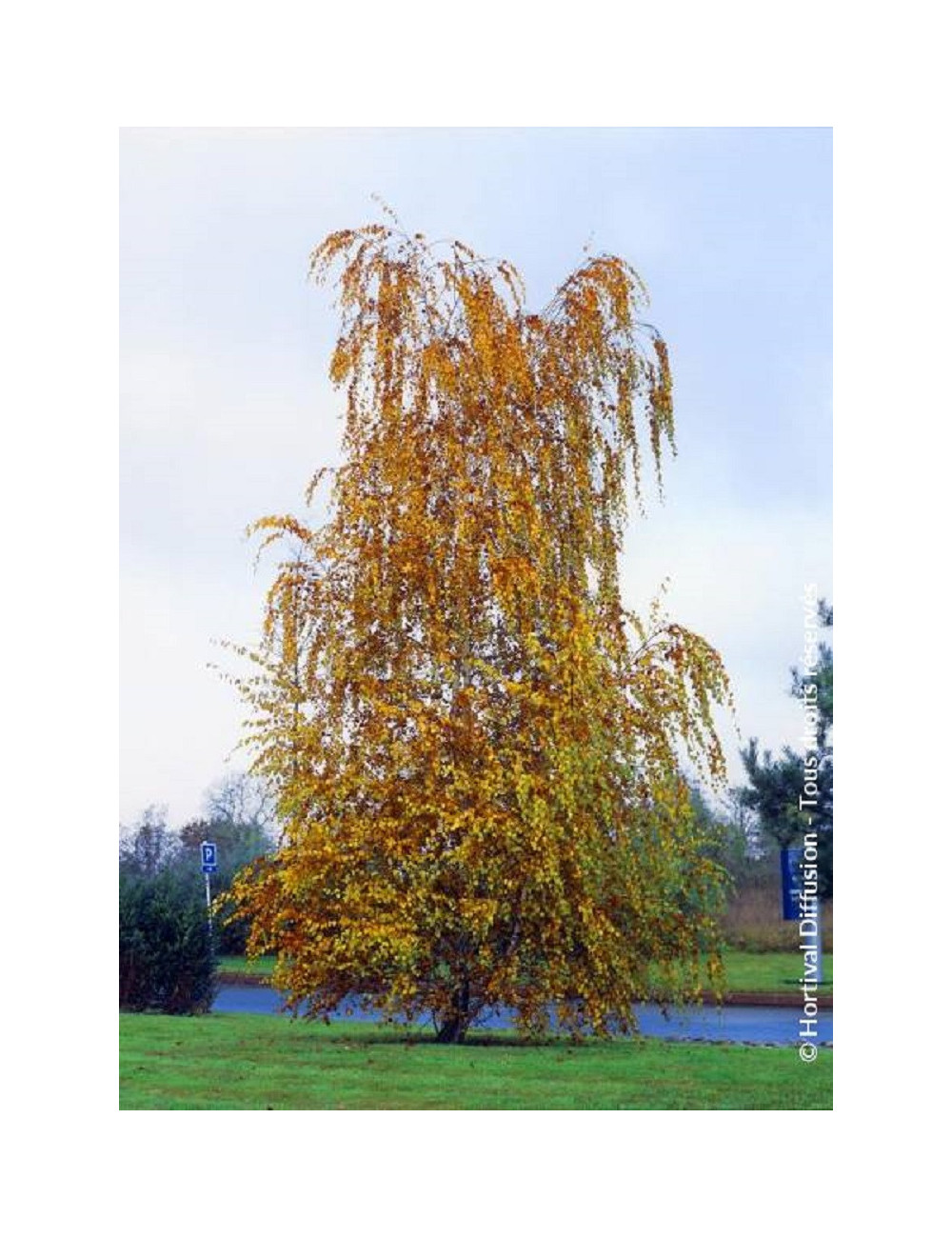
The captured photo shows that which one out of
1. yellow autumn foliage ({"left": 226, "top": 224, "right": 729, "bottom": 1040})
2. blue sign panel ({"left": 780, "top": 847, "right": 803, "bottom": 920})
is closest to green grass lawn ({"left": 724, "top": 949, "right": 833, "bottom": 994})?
blue sign panel ({"left": 780, "top": 847, "right": 803, "bottom": 920})

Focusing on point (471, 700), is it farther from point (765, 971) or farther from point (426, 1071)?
point (765, 971)

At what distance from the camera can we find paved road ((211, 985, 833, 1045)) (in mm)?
8938

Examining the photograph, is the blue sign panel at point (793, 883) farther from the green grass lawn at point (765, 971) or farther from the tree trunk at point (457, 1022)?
the tree trunk at point (457, 1022)

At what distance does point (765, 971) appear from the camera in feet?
29.3

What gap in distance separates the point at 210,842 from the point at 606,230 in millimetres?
3559

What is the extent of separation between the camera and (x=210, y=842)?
9.11 metres

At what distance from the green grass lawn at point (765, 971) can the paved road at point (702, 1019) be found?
99 millimetres

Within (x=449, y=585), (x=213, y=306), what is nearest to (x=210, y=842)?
(x=449, y=585)

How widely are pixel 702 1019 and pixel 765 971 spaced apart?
1.56 feet

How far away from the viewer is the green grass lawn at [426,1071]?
877cm

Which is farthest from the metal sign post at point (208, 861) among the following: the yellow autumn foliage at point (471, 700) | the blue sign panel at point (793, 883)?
the blue sign panel at point (793, 883)
